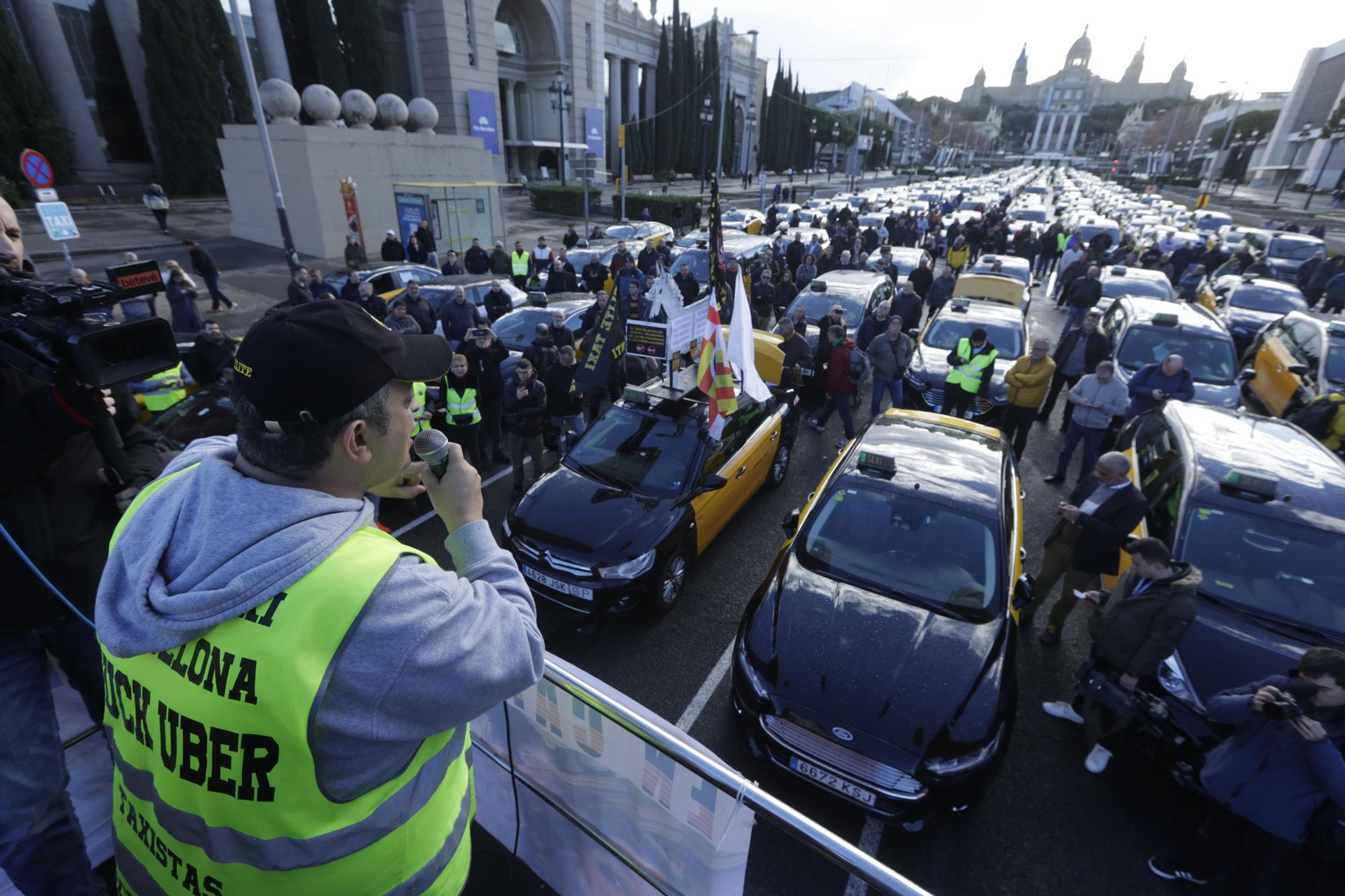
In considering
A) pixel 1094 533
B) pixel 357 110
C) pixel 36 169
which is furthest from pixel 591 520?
pixel 357 110

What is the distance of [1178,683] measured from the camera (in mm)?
3809

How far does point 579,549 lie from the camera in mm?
5184

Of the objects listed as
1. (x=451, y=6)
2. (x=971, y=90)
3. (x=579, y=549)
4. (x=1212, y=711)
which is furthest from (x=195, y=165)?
(x=971, y=90)

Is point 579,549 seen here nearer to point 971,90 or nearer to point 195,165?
point 195,165

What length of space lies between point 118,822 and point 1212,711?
451 centimetres

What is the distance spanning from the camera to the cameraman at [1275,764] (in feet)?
8.93

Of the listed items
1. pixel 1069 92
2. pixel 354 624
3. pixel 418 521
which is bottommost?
pixel 418 521

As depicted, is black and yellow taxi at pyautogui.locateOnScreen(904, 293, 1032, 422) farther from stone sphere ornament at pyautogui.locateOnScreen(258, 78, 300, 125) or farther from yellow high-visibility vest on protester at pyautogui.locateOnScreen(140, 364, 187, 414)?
stone sphere ornament at pyautogui.locateOnScreen(258, 78, 300, 125)

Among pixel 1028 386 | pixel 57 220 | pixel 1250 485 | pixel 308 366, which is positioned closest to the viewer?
A: pixel 308 366

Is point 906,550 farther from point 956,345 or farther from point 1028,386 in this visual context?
point 956,345

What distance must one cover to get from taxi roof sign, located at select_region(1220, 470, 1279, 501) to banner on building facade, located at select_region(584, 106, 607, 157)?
132 feet

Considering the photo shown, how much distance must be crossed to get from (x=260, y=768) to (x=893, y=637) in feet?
12.1

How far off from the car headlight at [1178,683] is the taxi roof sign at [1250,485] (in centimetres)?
150

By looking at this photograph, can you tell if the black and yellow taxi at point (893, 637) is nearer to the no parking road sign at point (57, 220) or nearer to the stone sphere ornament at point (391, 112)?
the no parking road sign at point (57, 220)
